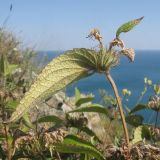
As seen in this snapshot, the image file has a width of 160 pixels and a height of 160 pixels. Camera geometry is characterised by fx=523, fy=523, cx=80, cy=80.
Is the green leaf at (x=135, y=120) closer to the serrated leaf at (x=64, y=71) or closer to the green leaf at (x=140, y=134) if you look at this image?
the green leaf at (x=140, y=134)

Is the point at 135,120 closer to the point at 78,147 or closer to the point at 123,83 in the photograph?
the point at 78,147

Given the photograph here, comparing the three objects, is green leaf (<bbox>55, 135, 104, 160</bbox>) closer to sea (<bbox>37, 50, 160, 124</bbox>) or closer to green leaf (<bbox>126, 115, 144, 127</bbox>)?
sea (<bbox>37, 50, 160, 124</bbox>)

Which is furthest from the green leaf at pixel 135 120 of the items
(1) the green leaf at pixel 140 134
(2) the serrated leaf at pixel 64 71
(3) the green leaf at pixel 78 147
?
(2) the serrated leaf at pixel 64 71

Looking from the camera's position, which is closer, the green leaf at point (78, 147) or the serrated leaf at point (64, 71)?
the serrated leaf at point (64, 71)

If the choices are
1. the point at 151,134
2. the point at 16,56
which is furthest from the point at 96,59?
the point at 16,56

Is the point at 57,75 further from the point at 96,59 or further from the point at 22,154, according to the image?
the point at 22,154

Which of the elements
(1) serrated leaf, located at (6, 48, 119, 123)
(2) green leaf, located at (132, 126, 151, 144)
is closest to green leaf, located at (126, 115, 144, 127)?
(2) green leaf, located at (132, 126, 151, 144)
